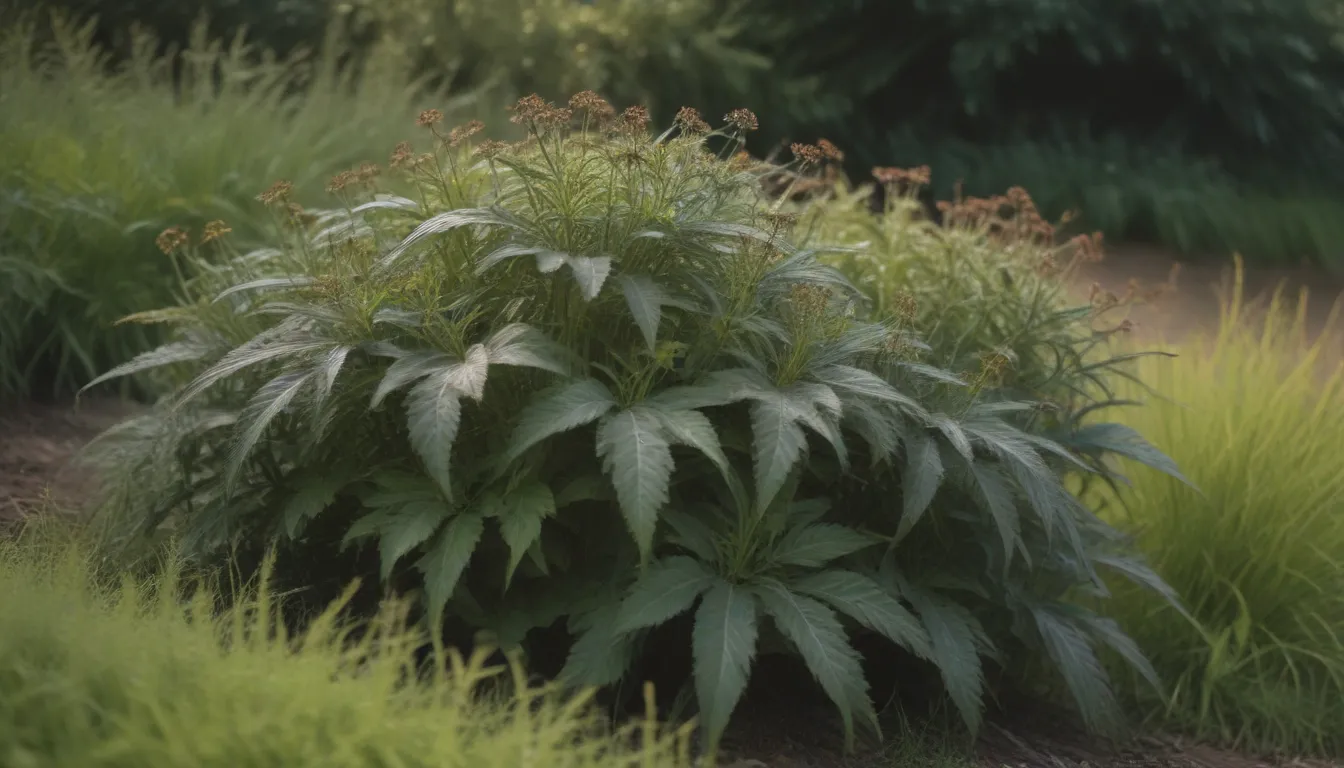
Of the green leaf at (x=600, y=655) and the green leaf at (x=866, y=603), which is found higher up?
the green leaf at (x=866, y=603)

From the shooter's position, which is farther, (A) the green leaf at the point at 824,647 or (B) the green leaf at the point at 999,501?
(B) the green leaf at the point at 999,501

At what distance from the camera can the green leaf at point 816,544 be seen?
95.7 inches

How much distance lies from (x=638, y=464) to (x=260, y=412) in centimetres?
76

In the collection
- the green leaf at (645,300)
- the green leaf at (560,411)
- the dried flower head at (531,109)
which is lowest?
the green leaf at (560,411)

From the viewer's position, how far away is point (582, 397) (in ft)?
7.59

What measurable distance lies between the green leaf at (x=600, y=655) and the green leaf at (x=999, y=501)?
2.41 ft

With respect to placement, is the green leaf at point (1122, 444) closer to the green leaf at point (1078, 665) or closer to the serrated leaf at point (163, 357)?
the green leaf at point (1078, 665)

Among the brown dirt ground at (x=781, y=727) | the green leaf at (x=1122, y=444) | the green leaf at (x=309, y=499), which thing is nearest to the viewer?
the green leaf at (x=309, y=499)

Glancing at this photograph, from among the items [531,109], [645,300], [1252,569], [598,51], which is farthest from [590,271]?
[598,51]

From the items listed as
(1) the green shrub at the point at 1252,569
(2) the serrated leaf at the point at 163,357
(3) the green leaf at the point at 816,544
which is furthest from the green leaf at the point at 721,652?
(1) the green shrub at the point at 1252,569

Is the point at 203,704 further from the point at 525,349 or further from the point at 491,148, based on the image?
the point at 491,148

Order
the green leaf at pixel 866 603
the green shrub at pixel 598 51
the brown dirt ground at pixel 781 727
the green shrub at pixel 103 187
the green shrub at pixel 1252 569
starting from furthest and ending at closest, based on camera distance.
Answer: the green shrub at pixel 598 51 < the green shrub at pixel 103 187 < the green shrub at pixel 1252 569 < the brown dirt ground at pixel 781 727 < the green leaf at pixel 866 603

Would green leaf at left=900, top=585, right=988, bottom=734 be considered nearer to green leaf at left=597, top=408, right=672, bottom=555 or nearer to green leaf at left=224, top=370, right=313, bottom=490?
green leaf at left=597, top=408, right=672, bottom=555

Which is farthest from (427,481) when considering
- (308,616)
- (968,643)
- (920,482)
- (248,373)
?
(968,643)
